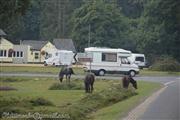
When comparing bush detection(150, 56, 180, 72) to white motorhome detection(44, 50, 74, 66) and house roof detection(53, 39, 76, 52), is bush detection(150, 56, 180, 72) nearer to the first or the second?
white motorhome detection(44, 50, 74, 66)

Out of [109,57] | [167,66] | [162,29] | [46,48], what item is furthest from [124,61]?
[46,48]

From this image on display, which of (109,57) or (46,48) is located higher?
(46,48)

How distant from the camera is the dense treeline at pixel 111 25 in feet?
310

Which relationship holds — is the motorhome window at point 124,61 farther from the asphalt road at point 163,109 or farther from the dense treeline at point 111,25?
the asphalt road at point 163,109

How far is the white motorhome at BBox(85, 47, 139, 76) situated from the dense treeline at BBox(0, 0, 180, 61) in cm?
1381

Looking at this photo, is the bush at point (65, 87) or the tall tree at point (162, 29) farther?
the tall tree at point (162, 29)

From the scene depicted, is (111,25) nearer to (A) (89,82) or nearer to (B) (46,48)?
(B) (46,48)

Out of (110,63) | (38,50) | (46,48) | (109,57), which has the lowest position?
(110,63)

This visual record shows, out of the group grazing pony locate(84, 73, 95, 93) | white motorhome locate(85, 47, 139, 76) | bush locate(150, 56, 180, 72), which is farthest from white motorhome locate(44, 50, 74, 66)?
grazing pony locate(84, 73, 95, 93)

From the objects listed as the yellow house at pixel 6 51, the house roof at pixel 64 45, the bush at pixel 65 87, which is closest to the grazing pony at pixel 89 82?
the bush at pixel 65 87

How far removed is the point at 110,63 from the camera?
6350cm

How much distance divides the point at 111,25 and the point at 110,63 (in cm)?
4638

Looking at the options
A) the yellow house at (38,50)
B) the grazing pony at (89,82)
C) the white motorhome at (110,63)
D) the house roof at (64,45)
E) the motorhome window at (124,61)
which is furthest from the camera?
the house roof at (64,45)

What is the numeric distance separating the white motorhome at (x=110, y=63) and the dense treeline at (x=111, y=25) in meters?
13.8
